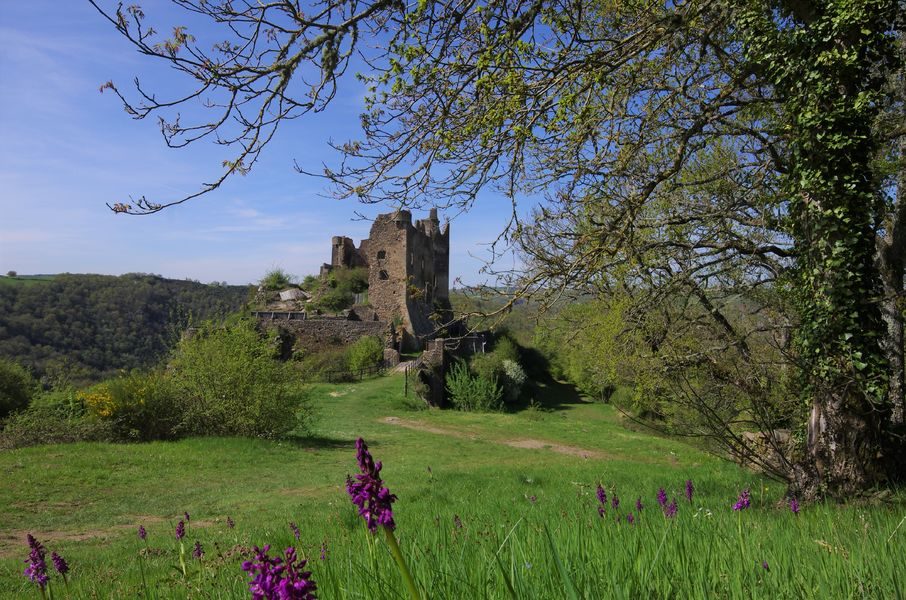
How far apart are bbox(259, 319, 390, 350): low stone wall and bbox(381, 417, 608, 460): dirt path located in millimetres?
17265

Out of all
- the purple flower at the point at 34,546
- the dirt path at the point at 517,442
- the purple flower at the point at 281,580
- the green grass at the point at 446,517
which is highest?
the purple flower at the point at 281,580

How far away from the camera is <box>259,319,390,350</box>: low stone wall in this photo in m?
43.7

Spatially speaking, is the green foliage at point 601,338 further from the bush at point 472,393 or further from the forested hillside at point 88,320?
the forested hillside at point 88,320

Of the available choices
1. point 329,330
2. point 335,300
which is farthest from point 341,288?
point 329,330

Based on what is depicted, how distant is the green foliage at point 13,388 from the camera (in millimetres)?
18016

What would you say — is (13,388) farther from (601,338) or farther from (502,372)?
(502,372)

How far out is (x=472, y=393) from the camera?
34594mm

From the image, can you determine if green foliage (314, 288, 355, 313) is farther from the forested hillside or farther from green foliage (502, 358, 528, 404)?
green foliage (502, 358, 528, 404)

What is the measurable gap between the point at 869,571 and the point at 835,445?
4.80 meters

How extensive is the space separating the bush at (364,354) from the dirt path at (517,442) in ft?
41.8

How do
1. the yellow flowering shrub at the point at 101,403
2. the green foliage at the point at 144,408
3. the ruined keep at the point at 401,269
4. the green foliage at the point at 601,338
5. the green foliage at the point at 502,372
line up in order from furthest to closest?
the ruined keep at the point at 401,269
the green foliage at the point at 502,372
the green foliage at the point at 144,408
the yellow flowering shrub at the point at 101,403
the green foliage at the point at 601,338

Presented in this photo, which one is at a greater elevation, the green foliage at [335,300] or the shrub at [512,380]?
the green foliage at [335,300]

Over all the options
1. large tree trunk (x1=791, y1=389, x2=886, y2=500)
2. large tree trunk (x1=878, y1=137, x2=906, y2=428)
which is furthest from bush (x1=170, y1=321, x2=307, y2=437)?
large tree trunk (x1=878, y1=137, x2=906, y2=428)

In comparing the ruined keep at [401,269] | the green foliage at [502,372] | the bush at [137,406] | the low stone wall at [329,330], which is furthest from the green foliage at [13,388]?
the ruined keep at [401,269]
